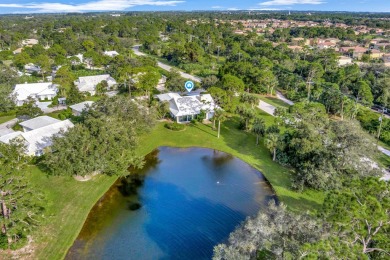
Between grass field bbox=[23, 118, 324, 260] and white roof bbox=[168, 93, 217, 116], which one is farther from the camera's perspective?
white roof bbox=[168, 93, 217, 116]

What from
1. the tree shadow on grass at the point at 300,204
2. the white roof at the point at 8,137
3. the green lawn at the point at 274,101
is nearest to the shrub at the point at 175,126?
the white roof at the point at 8,137

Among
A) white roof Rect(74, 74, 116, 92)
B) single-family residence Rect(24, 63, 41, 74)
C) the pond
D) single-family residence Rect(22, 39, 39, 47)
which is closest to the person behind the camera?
the pond

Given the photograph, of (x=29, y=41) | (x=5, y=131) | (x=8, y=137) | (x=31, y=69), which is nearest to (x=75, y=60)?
(x=31, y=69)

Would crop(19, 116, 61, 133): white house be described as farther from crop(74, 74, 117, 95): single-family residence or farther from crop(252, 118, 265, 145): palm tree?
crop(252, 118, 265, 145): palm tree

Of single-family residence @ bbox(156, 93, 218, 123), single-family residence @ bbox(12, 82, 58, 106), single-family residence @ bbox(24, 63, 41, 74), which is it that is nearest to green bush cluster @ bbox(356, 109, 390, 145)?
single-family residence @ bbox(156, 93, 218, 123)

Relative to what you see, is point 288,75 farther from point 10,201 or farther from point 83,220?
point 10,201

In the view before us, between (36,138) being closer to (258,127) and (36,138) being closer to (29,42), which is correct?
(258,127)

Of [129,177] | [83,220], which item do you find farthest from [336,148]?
[83,220]
